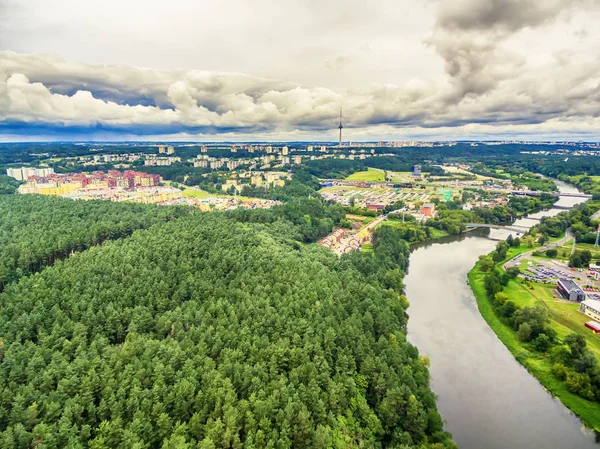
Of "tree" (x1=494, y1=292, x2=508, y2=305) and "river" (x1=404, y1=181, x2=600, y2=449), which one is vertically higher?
"tree" (x1=494, y1=292, x2=508, y2=305)

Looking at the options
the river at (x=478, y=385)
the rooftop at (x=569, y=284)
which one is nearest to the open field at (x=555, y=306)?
the rooftop at (x=569, y=284)

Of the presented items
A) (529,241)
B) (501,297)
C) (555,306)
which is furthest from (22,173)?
(555,306)

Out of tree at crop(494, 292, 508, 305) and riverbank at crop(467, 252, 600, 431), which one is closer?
riverbank at crop(467, 252, 600, 431)

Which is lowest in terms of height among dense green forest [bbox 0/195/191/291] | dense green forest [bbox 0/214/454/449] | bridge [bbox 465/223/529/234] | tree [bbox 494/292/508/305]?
bridge [bbox 465/223/529/234]

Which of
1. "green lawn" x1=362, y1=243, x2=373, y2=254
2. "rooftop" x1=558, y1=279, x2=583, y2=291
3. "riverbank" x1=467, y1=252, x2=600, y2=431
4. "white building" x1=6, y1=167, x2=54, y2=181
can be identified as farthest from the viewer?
"white building" x1=6, y1=167, x2=54, y2=181

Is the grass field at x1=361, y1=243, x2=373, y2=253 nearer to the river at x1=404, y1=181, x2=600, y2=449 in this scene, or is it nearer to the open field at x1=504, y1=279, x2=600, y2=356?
the river at x1=404, y1=181, x2=600, y2=449

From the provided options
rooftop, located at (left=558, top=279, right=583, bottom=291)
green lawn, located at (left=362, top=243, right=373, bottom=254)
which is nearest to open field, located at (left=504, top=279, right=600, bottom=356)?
rooftop, located at (left=558, top=279, right=583, bottom=291)

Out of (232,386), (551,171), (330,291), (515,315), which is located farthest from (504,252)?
(551,171)

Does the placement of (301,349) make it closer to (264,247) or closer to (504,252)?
(264,247)
